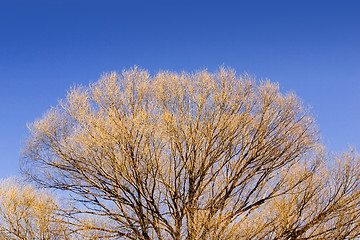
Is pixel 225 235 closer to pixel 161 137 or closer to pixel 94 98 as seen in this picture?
pixel 161 137

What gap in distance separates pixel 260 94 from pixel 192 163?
2529 mm

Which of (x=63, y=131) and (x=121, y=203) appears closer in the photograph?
(x=121, y=203)

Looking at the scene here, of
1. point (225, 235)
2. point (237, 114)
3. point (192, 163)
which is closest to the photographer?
point (225, 235)

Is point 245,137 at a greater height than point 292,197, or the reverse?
point 245,137

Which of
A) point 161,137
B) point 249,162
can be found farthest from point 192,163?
point 249,162

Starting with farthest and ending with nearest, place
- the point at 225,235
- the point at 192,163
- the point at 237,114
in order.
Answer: the point at 237,114 → the point at 192,163 → the point at 225,235

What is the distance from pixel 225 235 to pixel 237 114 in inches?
108

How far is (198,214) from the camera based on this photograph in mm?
7012

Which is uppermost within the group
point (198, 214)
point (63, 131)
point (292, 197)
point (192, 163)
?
point (63, 131)

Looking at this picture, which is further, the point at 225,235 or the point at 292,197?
the point at 292,197

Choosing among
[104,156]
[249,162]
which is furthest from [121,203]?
[249,162]

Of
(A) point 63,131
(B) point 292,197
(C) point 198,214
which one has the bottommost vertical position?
(C) point 198,214

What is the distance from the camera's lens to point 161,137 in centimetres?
750

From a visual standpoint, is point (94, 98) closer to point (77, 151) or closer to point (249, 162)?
point (77, 151)
